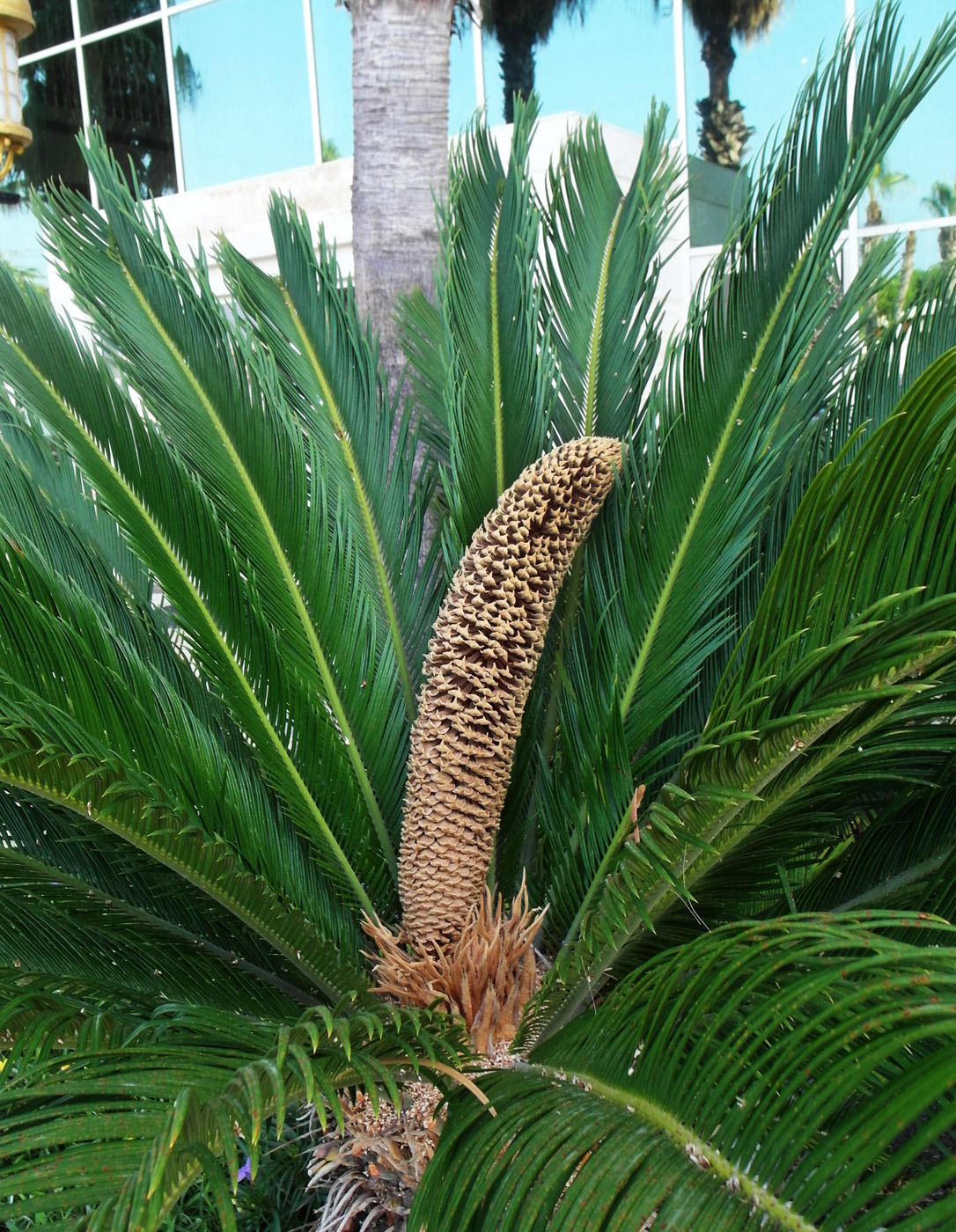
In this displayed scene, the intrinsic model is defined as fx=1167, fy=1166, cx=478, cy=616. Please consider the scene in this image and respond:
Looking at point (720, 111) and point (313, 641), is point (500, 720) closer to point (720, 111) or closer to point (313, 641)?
point (313, 641)

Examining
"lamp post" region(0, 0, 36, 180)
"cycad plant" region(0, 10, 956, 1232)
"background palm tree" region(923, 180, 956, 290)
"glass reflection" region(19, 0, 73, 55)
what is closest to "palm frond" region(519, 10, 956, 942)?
"cycad plant" region(0, 10, 956, 1232)

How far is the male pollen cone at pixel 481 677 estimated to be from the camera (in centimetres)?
200

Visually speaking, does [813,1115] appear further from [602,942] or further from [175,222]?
[175,222]

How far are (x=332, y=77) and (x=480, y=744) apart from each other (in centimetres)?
921

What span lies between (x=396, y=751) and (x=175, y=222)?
873 cm

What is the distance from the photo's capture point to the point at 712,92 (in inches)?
334

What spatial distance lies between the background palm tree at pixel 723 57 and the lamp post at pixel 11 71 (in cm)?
634

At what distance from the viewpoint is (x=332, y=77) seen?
9820 millimetres

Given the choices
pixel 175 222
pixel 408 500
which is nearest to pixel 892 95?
pixel 408 500

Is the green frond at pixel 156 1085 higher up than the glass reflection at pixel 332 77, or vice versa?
the glass reflection at pixel 332 77

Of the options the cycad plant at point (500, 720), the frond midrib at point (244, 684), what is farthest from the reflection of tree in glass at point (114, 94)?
A: the frond midrib at point (244, 684)

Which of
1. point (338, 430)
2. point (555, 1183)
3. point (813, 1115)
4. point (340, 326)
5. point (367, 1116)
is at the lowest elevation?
point (367, 1116)

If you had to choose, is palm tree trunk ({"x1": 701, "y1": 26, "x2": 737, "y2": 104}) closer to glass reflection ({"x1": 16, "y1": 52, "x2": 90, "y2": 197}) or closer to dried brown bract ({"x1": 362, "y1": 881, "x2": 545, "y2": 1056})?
glass reflection ({"x1": 16, "y1": 52, "x2": 90, "y2": 197})

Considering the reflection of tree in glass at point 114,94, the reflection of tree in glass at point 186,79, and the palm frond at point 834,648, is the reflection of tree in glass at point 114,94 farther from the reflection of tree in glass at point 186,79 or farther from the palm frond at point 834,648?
the palm frond at point 834,648
